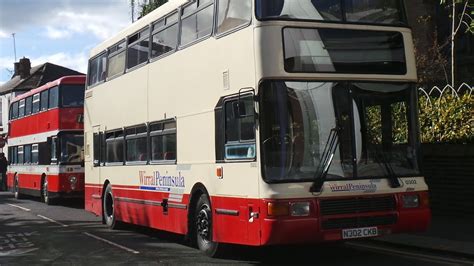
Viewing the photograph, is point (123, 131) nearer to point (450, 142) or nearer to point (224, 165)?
point (224, 165)

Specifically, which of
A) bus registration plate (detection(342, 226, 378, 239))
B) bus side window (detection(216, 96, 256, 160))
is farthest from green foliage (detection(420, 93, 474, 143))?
bus side window (detection(216, 96, 256, 160))

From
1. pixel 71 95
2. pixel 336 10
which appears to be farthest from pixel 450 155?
pixel 71 95

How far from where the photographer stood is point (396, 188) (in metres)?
7.99

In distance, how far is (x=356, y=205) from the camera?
307 inches

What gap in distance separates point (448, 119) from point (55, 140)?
12.4m

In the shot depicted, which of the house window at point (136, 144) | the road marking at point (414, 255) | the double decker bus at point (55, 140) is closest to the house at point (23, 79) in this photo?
the double decker bus at point (55, 140)

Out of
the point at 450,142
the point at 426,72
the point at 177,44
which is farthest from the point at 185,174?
the point at 426,72

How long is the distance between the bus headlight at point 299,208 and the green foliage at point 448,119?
258 inches

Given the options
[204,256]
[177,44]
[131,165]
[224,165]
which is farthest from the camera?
[131,165]

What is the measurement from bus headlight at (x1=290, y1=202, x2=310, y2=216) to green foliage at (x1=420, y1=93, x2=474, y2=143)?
654 cm

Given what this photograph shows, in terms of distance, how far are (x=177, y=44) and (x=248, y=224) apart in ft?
12.4

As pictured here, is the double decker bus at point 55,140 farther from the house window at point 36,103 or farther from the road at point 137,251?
the road at point 137,251

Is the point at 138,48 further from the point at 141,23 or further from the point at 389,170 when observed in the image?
the point at 389,170

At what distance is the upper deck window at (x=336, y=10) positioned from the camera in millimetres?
7746
